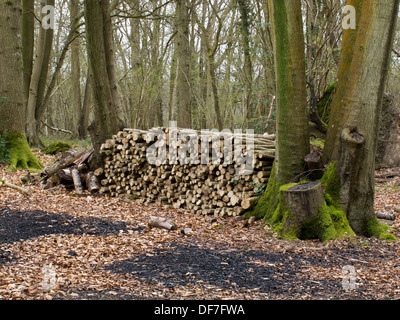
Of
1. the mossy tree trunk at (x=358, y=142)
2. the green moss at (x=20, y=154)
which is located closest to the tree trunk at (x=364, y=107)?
the mossy tree trunk at (x=358, y=142)

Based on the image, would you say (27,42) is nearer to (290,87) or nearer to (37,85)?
(37,85)

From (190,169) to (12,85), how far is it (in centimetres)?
589

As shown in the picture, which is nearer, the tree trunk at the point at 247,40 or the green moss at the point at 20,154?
the green moss at the point at 20,154

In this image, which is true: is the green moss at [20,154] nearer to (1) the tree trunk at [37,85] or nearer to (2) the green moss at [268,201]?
(1) the tree trunk at [37,85]

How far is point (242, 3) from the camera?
13.5m

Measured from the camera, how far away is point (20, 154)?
32.4 ft

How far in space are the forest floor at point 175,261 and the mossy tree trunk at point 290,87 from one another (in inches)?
43.2

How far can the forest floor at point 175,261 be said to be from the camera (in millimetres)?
3264

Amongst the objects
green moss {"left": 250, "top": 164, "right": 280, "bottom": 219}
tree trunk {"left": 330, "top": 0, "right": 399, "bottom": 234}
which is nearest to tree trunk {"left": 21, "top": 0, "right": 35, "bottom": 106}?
green moss {"left": 250, "top": 164, "right": 280, "bottom": 219}

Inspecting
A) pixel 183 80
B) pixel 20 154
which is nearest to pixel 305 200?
pixel 20 154

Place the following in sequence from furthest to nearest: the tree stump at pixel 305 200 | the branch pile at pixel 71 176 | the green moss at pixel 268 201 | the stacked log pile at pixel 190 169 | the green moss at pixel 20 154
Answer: the green moss at pixel 20 154, the branch pile at pixel 71 176, the stacked log pile at pixel 190 169, the green moss at pixel 268 201, the tree stump at pixel 305 200
